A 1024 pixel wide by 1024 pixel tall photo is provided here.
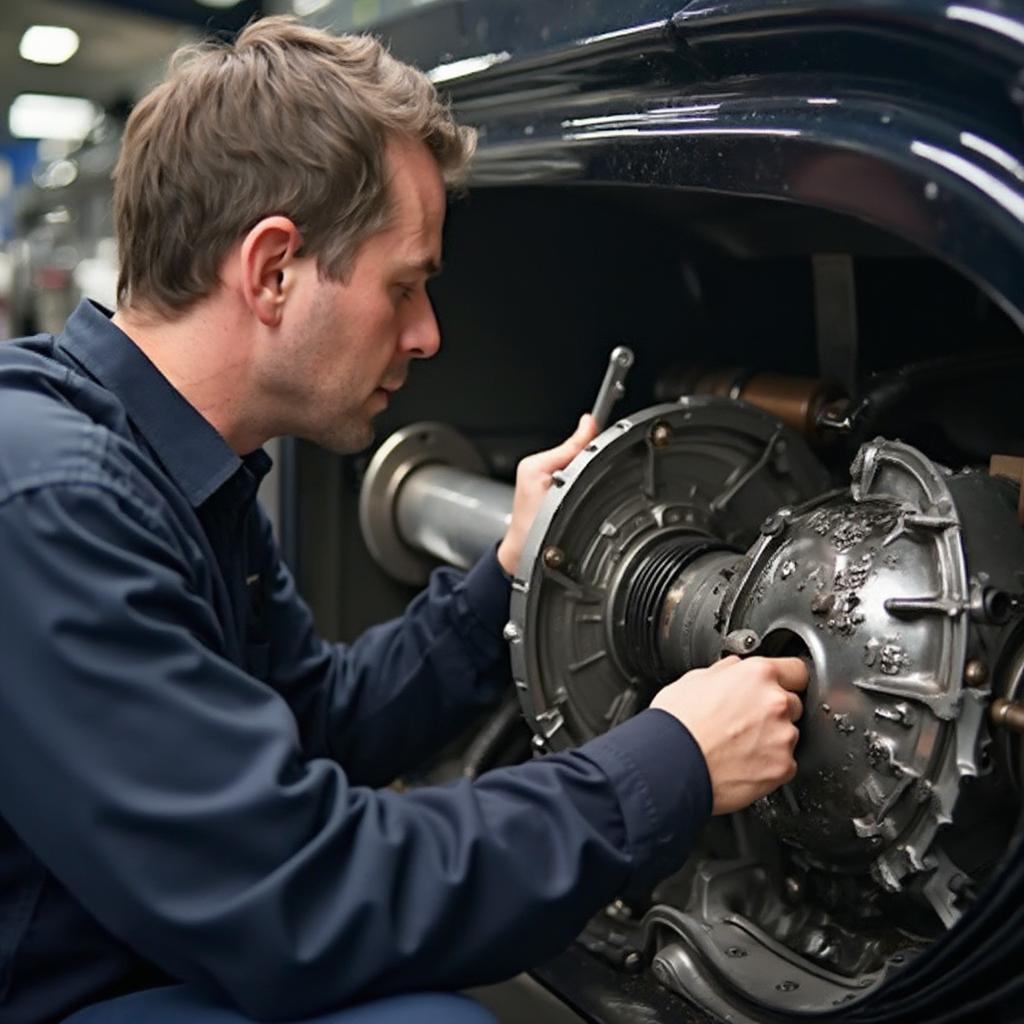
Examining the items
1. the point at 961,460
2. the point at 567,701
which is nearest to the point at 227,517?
the point at 567,701

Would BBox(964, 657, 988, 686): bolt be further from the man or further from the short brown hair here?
the short brown hair

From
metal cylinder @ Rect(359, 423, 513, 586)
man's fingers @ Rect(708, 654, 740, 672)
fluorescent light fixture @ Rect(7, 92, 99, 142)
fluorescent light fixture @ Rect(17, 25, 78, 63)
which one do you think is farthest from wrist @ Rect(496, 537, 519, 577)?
fluorescent light fixture @ Rect(7, 92, 99, 142)

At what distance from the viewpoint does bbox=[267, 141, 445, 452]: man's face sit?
3.46 feet

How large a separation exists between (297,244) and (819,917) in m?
0.74

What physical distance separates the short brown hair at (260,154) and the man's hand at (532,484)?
306mm

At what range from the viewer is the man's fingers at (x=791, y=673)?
974mm

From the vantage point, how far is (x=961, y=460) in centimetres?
131

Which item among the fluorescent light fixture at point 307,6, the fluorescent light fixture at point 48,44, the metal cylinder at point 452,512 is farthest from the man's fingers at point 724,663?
the fluorescent light fixture at point 48,44

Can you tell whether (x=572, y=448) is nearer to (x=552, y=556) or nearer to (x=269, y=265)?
(x=552, y=556)

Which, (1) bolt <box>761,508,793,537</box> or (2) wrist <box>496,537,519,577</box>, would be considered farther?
(2) wrist <box>496,537,519,577</box>

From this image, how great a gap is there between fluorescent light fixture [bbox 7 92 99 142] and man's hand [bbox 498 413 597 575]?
7317 mm

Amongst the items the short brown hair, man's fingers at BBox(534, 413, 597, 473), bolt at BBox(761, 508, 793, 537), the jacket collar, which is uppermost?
the short brown hair

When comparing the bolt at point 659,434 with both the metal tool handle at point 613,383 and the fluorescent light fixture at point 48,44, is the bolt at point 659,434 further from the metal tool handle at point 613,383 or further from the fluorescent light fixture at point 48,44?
the fluorescent light fixture at point 48,44

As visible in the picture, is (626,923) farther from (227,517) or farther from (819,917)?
(227,517)
